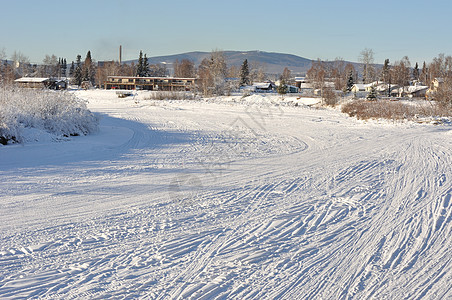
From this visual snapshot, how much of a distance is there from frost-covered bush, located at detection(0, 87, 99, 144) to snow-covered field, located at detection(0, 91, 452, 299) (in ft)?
4.55

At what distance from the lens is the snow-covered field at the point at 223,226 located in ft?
14.8

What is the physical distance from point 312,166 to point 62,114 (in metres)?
11.0

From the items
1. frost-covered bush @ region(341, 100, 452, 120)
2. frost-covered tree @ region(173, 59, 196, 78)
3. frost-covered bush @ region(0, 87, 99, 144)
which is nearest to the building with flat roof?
frost-covered tree @ region(173, 59, 196, 78)

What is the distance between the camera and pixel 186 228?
625cm

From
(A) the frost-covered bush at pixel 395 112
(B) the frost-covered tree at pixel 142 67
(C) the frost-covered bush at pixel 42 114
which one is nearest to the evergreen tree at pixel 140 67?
(B) the frost-covered tree at pixel 142 67

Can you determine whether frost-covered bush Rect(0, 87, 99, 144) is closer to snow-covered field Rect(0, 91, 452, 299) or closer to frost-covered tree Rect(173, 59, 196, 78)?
snow-covered field Rect(0, 91, 452, 299)

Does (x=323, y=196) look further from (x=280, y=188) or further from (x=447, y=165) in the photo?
(x=447, y=165)

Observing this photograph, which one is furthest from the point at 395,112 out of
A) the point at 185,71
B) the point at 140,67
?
the point at 185,71

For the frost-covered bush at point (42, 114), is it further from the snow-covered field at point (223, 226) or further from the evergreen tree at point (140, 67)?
the evergreen tree at point (140, 67)

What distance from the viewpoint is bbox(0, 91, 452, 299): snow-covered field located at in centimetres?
450

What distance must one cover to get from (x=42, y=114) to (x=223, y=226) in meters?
12.7

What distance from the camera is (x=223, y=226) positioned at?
6367mm

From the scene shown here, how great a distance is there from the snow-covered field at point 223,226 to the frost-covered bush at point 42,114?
4.55 feet

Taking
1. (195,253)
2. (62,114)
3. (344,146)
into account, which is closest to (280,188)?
(195,253)
